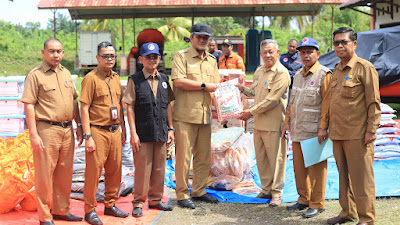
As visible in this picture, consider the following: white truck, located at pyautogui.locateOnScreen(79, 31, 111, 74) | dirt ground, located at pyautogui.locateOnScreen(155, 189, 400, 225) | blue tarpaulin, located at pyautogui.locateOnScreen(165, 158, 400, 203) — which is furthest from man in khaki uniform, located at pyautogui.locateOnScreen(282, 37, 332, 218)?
white truck, located at pyautogui.locateOnScreen(79, 31, 111, 74)

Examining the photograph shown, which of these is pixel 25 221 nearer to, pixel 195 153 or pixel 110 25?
pixel 195 153

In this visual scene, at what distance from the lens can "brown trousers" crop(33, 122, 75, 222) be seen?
14.5 feet

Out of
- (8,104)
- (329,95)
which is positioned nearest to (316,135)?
(329,95)

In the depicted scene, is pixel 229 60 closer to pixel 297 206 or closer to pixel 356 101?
pixel 297 206

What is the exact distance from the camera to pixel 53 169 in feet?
14.9

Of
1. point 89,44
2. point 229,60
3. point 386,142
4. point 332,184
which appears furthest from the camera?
point 89,44

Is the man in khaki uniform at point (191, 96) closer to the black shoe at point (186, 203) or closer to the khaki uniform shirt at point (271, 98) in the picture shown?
the black shoe at point (186, 203)

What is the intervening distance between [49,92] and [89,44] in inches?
745

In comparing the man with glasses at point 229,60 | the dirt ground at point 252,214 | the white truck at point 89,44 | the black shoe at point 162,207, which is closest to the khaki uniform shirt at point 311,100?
the dirt ground at point 252,214

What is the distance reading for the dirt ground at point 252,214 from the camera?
4.95 m

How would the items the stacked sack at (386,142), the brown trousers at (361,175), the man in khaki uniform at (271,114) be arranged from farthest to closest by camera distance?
1. the stacked sack at (386,142)
2. the man in khaki uniform at (271,114)
3. the brown trousers at (361,175)

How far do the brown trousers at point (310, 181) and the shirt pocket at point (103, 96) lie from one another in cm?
215

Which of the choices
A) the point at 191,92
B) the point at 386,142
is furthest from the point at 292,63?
the point at 191,92

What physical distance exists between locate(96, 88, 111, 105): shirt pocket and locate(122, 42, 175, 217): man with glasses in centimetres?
26
